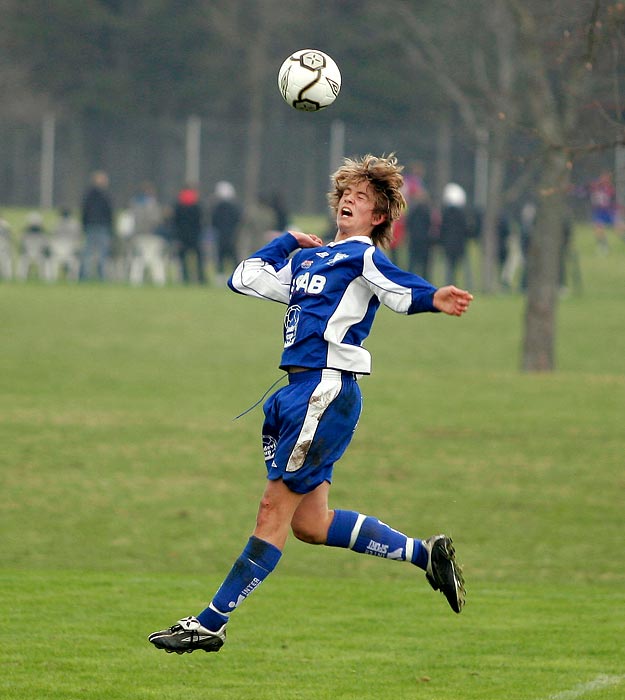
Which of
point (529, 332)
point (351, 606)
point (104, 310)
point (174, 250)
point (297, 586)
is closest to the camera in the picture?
point (351, 606)

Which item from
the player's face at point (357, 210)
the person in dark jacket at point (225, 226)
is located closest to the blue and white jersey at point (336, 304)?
the player's face at point (357, 210)

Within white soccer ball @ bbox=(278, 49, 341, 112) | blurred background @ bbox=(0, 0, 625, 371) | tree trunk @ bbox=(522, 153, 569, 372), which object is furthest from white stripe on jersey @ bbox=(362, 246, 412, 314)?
tree trunk @ bbox=(522, 153, 569, 372)

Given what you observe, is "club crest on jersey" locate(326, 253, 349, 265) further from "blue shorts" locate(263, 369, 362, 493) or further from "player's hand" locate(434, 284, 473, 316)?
"player's hand" locate(434, 284, 473, 316)

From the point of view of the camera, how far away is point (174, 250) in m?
35.4

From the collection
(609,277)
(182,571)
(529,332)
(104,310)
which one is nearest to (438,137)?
(609,277)

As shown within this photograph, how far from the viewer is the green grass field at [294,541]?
7.11 meters

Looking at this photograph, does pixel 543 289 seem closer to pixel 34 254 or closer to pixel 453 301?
pixel 453 301

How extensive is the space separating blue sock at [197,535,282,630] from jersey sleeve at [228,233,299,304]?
113cm

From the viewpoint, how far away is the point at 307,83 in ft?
24.2

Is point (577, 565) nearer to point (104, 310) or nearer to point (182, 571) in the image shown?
point (182, 571)

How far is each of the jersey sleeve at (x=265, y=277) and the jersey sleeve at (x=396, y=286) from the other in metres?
0.50

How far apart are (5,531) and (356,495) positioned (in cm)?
304

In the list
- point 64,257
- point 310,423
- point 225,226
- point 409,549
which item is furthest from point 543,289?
point 64,257

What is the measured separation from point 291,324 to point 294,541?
5147mm
